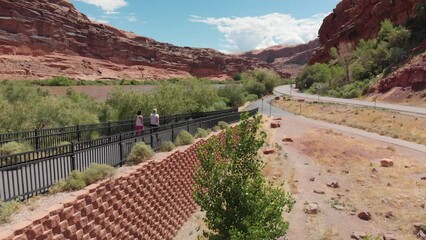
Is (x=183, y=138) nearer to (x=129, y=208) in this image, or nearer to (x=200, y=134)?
(x=200, y=134)

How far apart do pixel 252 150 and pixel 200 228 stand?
19.0 ft

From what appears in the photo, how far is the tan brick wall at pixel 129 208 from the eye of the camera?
689 centimetres

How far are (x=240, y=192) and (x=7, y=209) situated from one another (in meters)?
5.12

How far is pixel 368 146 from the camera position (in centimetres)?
2662

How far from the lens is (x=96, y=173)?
9.02 metres

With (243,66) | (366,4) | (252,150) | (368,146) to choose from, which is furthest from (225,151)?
(243,66)

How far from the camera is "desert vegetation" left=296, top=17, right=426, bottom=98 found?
57188mm

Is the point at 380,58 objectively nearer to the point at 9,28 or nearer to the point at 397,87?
the point at 397,87

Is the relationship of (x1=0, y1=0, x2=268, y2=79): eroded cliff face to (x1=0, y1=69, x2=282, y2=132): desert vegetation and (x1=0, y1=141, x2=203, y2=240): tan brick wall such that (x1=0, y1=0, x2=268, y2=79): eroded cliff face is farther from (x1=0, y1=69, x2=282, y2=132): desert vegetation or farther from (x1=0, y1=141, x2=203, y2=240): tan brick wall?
(x1=0, y1=141, x2=203, y2=240): tan brick wall

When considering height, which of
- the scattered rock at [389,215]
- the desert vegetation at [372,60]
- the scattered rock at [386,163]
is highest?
the desert vegetation at [372,60]

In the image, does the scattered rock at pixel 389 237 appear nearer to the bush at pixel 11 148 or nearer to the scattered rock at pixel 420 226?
the scattered rock at pixel 420 226

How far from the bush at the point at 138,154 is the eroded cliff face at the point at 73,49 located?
61191 millimetres

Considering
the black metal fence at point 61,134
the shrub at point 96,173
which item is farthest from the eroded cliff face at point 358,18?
the shrub at point 96,173

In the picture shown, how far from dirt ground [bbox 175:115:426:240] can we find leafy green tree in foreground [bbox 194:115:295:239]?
12.9 ft
